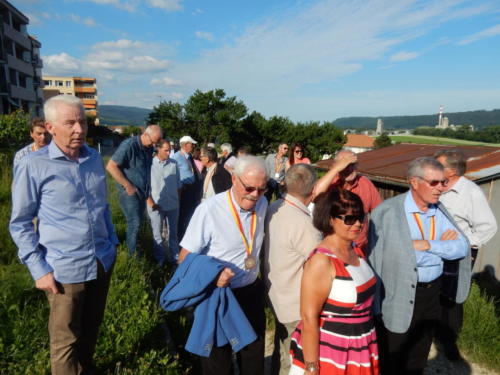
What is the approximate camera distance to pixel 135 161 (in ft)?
14.6

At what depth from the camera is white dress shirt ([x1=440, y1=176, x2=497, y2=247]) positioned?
3.06m

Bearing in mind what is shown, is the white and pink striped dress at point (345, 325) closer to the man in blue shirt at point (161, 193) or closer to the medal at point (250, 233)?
the medal at point (250, 233)

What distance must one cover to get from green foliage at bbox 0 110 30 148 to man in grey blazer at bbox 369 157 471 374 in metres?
11.6

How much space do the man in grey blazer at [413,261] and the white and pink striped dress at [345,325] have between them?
2.30 feet

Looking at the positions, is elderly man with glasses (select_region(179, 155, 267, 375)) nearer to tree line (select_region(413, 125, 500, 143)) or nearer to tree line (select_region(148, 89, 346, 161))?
tree line (select_region(148, 89, 346, 161))

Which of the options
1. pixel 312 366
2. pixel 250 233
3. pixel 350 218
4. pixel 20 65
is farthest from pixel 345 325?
pixel 20 65

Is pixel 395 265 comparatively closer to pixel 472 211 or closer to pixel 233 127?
pixel 472 211

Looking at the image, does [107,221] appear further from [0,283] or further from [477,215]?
[477,215]

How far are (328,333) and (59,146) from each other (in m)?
2.07

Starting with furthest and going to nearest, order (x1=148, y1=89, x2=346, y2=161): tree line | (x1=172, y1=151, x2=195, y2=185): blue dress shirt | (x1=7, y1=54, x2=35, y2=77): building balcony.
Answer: (x1=148, y1=89, x2=346, y2=161): tree line
(x1=7, y1=54, x2=35, y2=77): building balcony
(x1=172, y1=151, x2=195, y2=185): blue dress shirt

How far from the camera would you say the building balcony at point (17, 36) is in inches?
1540

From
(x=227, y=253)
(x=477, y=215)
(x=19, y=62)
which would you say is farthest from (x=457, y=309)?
(x=19, y=62)

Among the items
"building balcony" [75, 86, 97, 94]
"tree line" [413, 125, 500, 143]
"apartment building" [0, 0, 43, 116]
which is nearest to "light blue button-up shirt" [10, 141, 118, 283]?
"apartment building" [0, 0, 43, 116]

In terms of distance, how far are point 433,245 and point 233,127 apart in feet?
153
